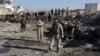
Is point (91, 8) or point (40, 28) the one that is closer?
point (40, 28)

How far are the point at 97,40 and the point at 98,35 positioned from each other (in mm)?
1113

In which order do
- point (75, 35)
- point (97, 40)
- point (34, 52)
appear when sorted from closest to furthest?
point (34, 52) < point (97, 40) < point (75, 35)

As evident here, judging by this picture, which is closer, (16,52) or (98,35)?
(16,52)

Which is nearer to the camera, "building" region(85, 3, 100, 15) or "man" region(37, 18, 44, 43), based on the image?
"man" region(37, 18, 44, 43)

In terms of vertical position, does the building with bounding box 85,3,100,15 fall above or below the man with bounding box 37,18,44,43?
below

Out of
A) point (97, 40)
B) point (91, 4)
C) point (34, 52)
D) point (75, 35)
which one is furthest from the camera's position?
point (91, 4)

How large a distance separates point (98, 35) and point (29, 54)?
23.8 feet

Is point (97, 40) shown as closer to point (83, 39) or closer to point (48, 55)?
point (83, 39)

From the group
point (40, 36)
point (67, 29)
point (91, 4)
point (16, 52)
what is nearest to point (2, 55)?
point (16, 52)

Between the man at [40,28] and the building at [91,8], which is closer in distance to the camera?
the man at [40,28]

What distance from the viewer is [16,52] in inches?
662

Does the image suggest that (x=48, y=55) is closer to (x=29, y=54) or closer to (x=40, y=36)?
(x=29, y=54)

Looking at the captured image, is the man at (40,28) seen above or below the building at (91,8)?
above

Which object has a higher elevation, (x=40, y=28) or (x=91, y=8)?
(x=40, y=28)
